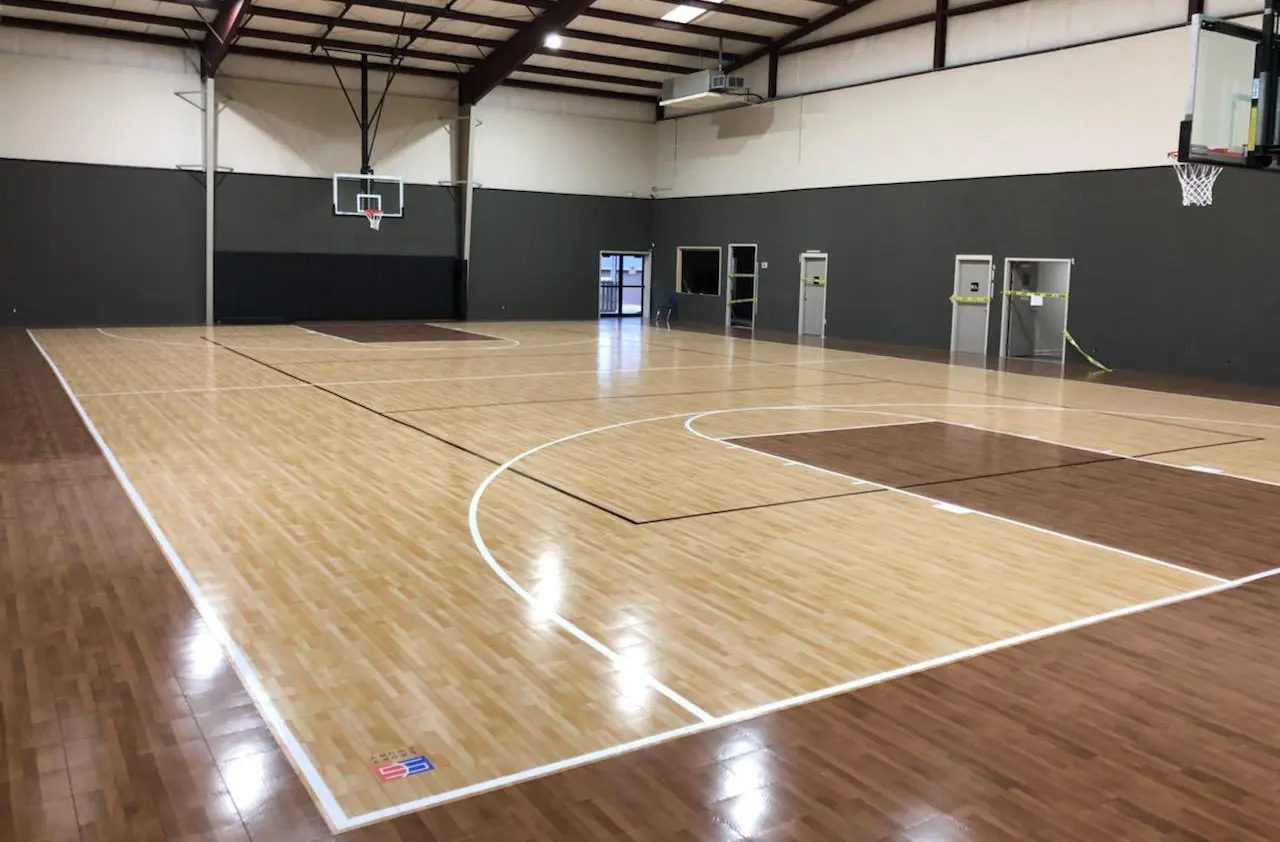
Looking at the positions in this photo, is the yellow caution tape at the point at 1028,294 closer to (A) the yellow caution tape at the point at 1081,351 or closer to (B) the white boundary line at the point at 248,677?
(A) the yellow caution tape at the point at 1081,351

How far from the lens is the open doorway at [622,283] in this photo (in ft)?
96.3

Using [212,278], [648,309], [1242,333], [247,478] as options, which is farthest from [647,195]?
[247,478]

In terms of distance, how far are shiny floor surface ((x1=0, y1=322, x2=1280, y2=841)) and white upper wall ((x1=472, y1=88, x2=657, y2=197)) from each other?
16.5 meters

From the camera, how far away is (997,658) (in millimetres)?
4973

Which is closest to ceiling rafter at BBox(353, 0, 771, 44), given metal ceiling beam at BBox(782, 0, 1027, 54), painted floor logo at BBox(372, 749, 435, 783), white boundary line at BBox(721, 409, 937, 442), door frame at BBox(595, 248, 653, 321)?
metal ceiling beam at BBox(782, 0, 1027, 54)

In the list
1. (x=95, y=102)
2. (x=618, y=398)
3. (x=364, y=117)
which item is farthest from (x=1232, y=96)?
(x=95, y=102)

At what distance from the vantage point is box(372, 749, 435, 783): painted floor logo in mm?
3736

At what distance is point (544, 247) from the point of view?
90.7 feet

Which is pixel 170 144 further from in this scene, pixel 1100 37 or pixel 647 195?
pixel 1100 37

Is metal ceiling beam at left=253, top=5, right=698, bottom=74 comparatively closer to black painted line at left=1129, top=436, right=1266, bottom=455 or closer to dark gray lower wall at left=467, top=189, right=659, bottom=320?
dark gray lower wall at left=467, top=189, right=659, bottom=320

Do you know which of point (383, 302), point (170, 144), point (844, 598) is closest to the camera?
point (844, 598)

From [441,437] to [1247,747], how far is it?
7.60m

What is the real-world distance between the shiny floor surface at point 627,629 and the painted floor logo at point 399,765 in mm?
21

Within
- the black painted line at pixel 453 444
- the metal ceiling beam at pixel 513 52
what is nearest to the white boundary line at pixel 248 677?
the black painted line at pixel 453 444
